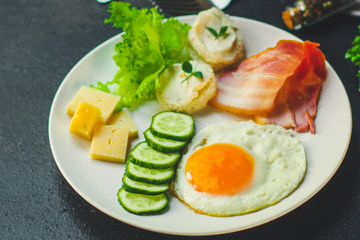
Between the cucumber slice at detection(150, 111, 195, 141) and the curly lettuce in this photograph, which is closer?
the cucumber slice at detection(150, 111, 195, 141)

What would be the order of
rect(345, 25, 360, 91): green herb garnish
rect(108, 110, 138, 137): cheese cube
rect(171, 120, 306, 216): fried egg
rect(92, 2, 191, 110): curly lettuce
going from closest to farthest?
1. rect(171, 120, 306, 216): fried egg
2. rect(108, 110, 138, 137): cheese cube
3. rect(92, 2, 191, 110): curly lettuce
4. rect(345, 25, 360, 91): green herb garnish

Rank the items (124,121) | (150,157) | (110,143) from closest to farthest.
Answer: (150,157)
(110,143)
(124,121)

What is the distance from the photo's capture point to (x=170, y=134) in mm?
3129

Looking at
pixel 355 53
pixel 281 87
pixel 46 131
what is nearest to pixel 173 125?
pixel 281 87

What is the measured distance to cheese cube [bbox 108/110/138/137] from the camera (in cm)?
335

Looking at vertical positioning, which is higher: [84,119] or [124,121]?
[84,119]

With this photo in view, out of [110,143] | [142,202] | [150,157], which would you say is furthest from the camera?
[110,143]

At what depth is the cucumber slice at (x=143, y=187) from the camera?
9.05ft

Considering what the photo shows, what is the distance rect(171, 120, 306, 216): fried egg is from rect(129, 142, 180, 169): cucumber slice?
10 cm

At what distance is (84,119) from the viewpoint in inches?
127

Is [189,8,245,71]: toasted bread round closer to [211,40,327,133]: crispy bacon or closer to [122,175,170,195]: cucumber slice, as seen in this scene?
[211,40,327,133]: crispy bacon

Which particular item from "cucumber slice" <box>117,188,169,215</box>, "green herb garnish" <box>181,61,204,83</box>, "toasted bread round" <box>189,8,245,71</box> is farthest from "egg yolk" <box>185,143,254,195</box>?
"toasted bread round" <box>189,8,245,71</box>

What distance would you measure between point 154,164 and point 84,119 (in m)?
0.77

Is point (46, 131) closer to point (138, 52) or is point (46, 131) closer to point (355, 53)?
point (138, 52)
